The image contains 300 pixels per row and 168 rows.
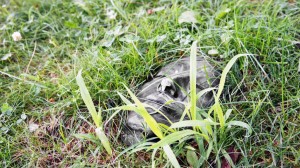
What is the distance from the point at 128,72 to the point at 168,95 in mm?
315

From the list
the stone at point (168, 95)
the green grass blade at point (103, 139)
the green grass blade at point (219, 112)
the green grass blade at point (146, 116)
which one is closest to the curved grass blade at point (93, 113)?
the green grass blade at point (103, 139)

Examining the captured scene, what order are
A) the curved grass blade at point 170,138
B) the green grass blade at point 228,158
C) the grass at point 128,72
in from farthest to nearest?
the grass at point 128,72 → the green grass blade at point 228,158 → the curved grass blade at point 170,138

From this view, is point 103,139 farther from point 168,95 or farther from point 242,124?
point 242,124

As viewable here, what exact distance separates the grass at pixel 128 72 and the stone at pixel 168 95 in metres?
0.06

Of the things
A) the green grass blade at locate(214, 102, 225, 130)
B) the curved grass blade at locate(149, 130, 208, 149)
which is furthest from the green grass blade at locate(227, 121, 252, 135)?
the curved grass blade at locate(149, 130, 208, 149)

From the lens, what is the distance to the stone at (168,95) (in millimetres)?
1573

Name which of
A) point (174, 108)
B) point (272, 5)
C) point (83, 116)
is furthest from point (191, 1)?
point (83, 116)

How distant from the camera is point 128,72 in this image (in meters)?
1.83

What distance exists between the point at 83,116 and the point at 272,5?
4.25 ft

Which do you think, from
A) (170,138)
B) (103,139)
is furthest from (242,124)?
(103,139)

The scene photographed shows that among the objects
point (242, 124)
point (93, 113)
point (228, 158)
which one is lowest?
point (228, 158)

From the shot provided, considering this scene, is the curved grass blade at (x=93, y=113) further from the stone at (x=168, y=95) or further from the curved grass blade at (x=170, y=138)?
the curved grass blade at (x=170, y=138)

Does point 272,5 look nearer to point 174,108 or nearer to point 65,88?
point 174,108

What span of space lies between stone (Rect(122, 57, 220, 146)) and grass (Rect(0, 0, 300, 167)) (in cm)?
6
